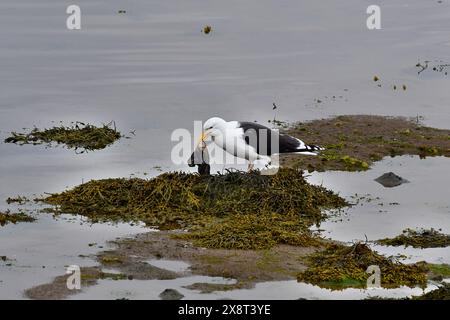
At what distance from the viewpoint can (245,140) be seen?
17.3m

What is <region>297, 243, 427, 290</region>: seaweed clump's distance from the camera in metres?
13.1

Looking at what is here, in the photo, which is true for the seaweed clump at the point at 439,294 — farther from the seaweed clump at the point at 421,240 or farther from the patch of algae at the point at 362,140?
the patch of algae at the point at 362,140

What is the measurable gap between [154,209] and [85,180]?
2041mm

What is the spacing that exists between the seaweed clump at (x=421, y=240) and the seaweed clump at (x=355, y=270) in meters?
0.94

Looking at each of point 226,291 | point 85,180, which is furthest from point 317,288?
point 85,180

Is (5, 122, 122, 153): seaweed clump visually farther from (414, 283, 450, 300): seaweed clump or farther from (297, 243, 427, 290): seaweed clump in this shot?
(414, 283, 450, 300): seaweed clump

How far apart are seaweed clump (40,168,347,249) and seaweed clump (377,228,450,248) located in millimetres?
1137

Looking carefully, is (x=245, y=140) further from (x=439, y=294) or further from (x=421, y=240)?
(x=439, y=294)

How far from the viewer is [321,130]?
69.4 feet

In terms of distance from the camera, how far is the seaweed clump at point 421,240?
14.7 metres

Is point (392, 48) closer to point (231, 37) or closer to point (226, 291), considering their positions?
point (231, 37)

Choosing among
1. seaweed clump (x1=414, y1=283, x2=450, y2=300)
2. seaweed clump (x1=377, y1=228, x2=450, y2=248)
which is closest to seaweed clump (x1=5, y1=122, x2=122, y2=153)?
seaweed clump (x1=377, y1=228, x2=450, y2=248)

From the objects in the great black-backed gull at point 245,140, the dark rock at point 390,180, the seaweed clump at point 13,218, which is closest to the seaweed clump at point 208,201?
the seaweed clump at point 13,218

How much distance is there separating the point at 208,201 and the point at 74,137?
15.9 feet
